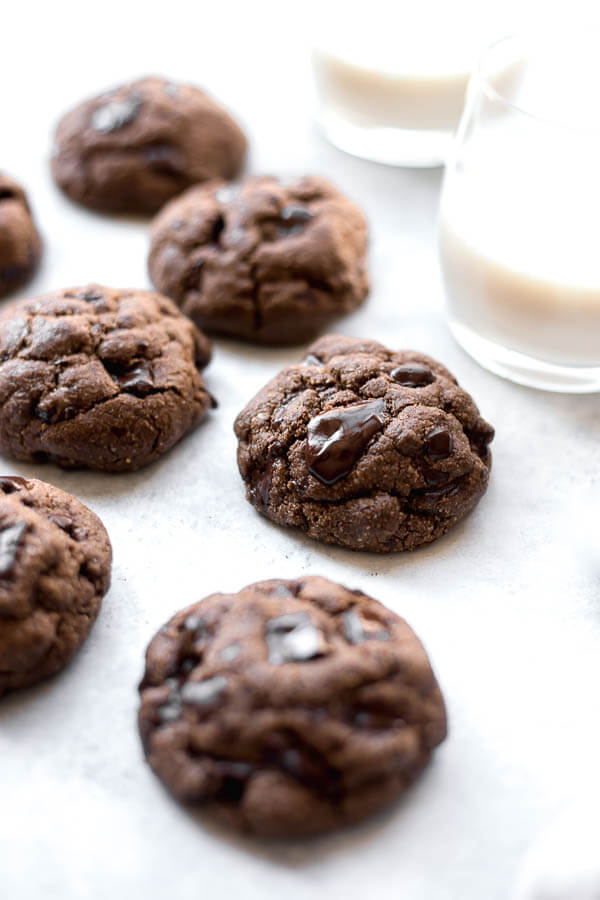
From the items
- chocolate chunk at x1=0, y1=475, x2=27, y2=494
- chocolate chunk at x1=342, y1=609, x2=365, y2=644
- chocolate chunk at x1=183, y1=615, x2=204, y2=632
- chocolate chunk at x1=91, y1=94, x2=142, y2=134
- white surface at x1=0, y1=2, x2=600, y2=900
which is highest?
chocolate chunk at x1=91, y1=94, x2=142, y2=134

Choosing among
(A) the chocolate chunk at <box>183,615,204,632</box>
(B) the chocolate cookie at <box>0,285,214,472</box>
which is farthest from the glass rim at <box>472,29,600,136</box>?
(A) the chocolate chunk at <box>183,615,204,632</box>

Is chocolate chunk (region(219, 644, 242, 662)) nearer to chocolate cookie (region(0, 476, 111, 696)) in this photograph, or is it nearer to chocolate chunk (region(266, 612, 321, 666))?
chocolate chunk (region(266, 612, 321, 666))

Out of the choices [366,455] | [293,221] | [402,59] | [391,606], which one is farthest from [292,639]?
[402,59]

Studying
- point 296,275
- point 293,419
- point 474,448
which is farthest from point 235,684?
point 296,275

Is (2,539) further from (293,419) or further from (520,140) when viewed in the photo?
(520,140)

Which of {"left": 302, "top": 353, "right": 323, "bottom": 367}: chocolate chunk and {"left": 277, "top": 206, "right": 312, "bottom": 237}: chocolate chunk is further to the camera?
{"left": 277, "top": 206, "right": 312, "bottom": 237}: chocolate chunk

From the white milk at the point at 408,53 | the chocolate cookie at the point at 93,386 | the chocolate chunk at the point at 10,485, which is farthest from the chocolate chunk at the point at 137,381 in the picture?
the white milk at the point at 408,53

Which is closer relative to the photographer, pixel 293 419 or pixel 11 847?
pixel 11 847
